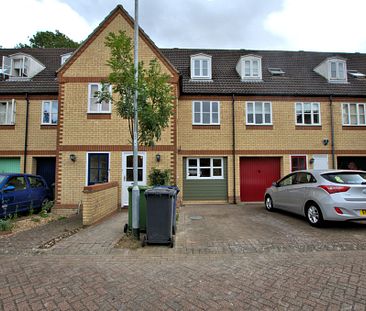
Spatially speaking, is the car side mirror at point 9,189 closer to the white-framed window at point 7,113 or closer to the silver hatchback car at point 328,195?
the white-framed window at point 7,113

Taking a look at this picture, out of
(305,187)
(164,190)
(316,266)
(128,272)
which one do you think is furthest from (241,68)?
(128,272)

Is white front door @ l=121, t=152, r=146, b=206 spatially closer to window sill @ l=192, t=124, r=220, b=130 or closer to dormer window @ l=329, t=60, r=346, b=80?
window sill @ l=192, t=124, r=220, b=130

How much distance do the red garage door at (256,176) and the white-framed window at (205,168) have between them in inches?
49.3

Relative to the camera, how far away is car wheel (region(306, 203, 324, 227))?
654cm

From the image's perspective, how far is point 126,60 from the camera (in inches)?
235

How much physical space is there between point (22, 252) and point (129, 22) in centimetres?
→ 1024

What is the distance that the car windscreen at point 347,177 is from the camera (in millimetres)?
6438

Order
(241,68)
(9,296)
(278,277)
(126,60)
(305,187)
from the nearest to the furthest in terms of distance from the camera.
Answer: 1. (9,296)
2. (278,277)
3. (126,60)
4. (305,187)
5. (241,68)

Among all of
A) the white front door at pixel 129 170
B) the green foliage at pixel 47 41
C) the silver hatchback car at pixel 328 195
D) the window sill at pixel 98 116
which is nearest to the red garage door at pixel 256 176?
the silver hatchback car at pixel 328 195

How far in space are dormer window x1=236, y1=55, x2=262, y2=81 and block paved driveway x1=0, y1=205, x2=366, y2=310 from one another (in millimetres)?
10027

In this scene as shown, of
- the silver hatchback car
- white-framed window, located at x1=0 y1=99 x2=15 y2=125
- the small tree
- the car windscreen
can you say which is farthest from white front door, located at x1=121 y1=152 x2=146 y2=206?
the car windscreen

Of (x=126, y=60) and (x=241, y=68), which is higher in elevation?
(x=241, y=68)

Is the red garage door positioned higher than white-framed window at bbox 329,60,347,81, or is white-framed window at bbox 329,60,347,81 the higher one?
white-framed window at bbox 329,60,347,81

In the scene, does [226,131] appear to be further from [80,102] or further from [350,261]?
[350,261]
